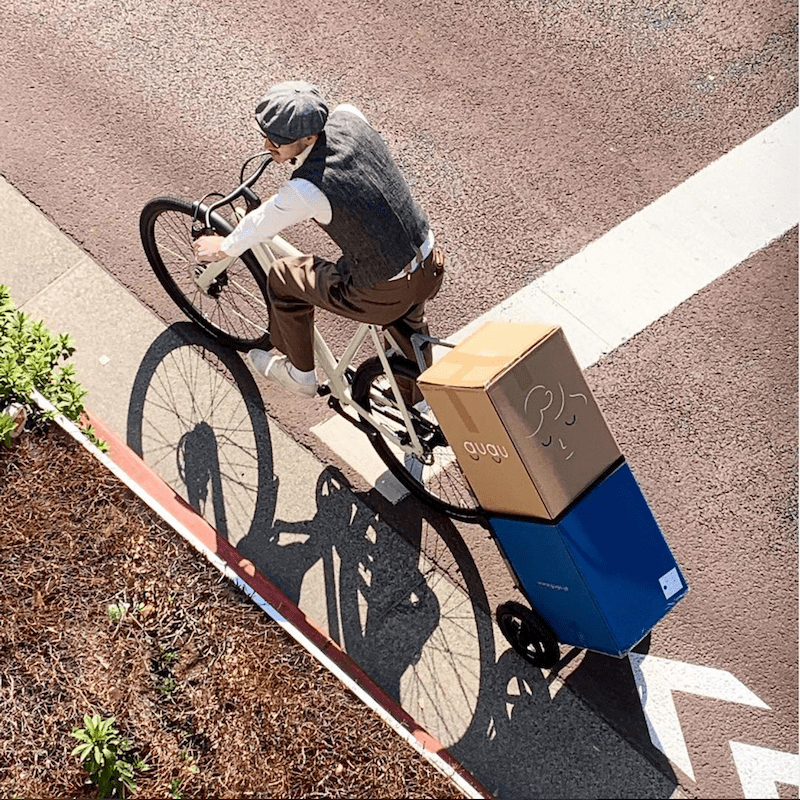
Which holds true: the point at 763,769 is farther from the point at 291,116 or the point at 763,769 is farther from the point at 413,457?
the point at 291,116

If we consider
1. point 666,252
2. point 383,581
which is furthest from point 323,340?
point 666,252

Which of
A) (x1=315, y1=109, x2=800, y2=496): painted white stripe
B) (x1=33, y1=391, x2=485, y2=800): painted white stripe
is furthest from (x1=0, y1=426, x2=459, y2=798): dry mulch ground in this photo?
(x1=315, y1=109, x2=800, y2=496): painted white stripe

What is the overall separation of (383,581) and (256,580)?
28.1 inches

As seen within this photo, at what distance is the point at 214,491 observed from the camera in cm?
644

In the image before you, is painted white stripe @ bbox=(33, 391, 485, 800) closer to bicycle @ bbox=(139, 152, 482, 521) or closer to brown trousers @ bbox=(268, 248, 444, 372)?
bicycle @ bbox=(139, 152, 482, 521)

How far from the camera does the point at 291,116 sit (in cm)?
478

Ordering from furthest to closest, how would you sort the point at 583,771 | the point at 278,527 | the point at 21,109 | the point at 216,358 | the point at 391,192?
the point at 21,109 → the point at 216,358 → the point at 278,527 → the point at 583,771 → the point at 391,192

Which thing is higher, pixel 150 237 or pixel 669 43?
pixel 150 237

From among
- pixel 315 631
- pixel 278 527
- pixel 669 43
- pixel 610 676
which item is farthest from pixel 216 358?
pixel 669 43

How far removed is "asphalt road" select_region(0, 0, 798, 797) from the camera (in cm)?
611

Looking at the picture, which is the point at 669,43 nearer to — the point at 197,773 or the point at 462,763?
the point at 462,763

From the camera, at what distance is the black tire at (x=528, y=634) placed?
5.58 meters

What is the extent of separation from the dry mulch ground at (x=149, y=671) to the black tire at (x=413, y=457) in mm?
1184

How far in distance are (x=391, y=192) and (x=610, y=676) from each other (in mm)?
2818
